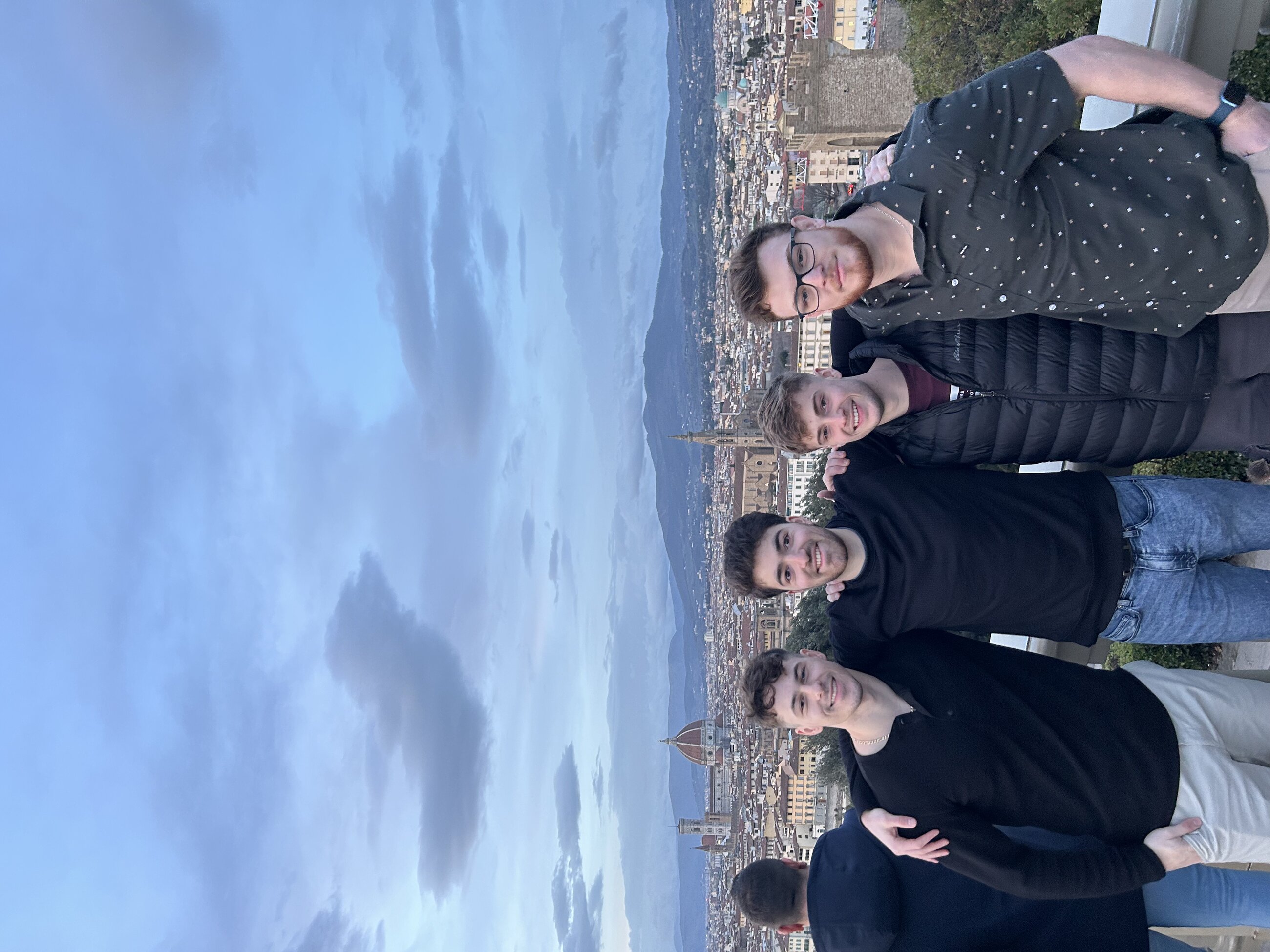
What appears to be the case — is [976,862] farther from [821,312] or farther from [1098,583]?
[821,312]

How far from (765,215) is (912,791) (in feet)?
180

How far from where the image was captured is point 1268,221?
2.88m

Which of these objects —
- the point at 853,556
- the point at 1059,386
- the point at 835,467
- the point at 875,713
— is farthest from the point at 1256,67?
the point at 875,713

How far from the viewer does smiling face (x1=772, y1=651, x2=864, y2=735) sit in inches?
133

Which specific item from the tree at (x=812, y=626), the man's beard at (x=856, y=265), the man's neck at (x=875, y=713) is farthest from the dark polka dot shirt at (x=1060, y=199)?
the tree at (x=812, y=626)

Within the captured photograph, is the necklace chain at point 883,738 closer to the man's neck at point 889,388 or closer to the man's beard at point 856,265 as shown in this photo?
the man's neck at point 889,388

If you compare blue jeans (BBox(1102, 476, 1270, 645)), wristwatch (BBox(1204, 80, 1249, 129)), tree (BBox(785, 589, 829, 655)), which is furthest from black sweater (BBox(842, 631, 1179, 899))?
tree (BBox(785, 589, 829, 655))

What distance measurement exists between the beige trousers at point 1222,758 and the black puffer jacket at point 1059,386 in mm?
1045

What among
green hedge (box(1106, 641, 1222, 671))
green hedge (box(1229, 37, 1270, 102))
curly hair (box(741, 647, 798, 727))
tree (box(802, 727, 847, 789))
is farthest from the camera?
tree (box(802, 727, 847, 789))

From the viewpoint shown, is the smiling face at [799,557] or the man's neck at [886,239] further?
the smiling face at [799,557]

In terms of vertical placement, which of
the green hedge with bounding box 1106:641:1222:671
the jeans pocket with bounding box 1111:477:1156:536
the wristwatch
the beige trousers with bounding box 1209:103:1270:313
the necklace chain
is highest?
the wristwatch

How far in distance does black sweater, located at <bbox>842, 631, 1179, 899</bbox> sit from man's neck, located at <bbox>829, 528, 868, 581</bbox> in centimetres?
55

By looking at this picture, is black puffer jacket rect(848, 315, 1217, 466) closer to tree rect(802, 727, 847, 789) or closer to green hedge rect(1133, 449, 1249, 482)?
green hedge rect(1133, 449, 1249, 482)

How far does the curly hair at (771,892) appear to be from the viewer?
3795mm
